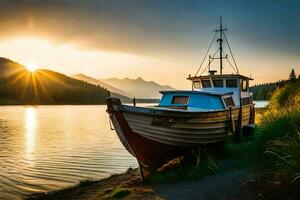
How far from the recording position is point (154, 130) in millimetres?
14602

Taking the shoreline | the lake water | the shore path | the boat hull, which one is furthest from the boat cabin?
the lake water

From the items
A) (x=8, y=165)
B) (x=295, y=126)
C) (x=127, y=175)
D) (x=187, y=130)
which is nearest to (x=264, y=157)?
(x=295, y=126)

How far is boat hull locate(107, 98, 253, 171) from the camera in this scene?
14.4 metres

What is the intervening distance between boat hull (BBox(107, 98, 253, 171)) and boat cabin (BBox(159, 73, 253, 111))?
2824 millimetres

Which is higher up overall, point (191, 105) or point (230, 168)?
point (191, 105)

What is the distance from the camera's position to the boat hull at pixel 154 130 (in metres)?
14.4

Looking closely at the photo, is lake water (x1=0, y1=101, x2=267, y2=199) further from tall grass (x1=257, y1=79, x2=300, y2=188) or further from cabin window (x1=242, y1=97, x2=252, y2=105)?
tall grass (x1=257, y1=79, x2=300, y2=188)

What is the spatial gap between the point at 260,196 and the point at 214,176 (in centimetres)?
414

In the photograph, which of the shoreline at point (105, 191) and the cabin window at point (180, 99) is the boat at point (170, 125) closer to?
the cabin window at point (180, 99)

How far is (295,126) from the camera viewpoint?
1279 cm

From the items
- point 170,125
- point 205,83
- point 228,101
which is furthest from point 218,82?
point 170,125

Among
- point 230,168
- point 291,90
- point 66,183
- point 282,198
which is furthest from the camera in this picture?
point 291,90

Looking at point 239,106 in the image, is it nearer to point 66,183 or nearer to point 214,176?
point 214,176

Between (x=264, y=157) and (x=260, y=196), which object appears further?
(x=264, y=157)
